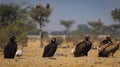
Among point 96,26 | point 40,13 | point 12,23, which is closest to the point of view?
point 12,23

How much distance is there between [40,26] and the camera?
43.0 meters

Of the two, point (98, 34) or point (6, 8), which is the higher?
point (6, 8)

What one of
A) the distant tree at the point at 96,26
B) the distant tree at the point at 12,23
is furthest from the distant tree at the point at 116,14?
the distant tree at the point at 12,23

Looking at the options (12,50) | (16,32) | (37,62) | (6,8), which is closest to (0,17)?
(6,8)

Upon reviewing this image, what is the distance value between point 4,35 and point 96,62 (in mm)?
15612

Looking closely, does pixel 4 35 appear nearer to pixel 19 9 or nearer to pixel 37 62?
pixel 19 9

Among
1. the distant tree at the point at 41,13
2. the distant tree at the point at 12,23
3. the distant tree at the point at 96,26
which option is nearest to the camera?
the distant tree at the point at 12,23

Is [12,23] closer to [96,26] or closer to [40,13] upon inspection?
[40,13]

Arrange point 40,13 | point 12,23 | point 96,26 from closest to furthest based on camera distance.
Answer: point 12,23, point 40,13, point 96,26

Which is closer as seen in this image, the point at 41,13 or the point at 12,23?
the point at 12,23

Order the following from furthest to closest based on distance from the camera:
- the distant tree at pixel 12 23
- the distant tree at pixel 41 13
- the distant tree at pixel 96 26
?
the distant tree at pixel 96 26
the distant tree at pixel 41 13
the distant tree at pixel 12 23

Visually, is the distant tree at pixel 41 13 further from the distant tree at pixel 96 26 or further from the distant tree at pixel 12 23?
the distant tree at pixel 96 26

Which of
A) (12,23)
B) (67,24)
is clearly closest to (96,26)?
(67,24)

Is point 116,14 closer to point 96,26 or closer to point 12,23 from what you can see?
point 96,26
